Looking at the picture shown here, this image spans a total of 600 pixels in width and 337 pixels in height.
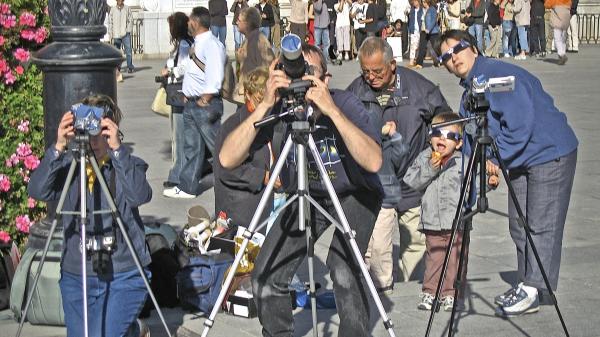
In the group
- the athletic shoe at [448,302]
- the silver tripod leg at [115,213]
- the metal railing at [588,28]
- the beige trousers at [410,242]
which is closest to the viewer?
the silver tripod leg at [115,213]

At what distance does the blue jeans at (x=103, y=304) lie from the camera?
18.9 feet

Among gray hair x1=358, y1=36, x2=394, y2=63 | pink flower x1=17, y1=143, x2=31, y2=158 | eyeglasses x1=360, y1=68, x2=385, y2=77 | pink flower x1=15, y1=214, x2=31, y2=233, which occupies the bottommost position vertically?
pink flower x1=15, y1=214, x2=31, y2=233

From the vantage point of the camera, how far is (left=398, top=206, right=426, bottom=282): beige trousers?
8100 millimetres

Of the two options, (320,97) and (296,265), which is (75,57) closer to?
(296,265)

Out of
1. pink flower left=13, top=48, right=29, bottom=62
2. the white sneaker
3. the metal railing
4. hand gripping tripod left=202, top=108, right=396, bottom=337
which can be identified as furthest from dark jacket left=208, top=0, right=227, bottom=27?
hand gripping tripod left=202, top=108, right=396, bottom=337

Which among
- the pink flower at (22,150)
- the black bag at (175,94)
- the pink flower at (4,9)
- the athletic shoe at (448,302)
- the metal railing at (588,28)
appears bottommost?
the metal railing at (588,28)

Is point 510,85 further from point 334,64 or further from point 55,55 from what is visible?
point 334,64

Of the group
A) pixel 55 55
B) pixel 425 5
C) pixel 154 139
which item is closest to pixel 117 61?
pixel 55 55

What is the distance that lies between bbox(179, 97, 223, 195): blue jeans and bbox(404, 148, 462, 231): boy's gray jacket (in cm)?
444

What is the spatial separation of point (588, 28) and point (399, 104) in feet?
106

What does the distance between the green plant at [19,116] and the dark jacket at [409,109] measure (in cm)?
210

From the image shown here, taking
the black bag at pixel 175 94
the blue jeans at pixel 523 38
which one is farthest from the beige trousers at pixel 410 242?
the blue jeans at pixel 523 38

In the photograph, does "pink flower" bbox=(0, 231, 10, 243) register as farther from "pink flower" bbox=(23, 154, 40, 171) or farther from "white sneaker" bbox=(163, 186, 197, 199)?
"white sneaker" bbox=(163, 186, 197, 199)

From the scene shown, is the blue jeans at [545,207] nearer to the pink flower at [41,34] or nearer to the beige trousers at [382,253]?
the beige trousers at [382,253]
